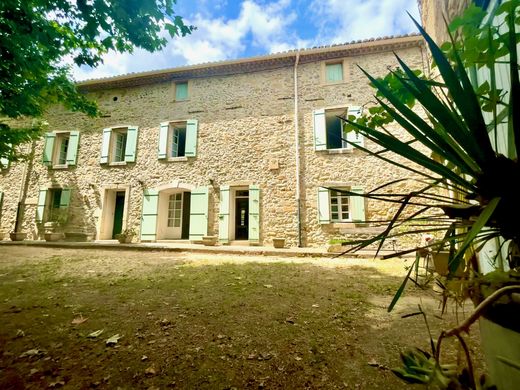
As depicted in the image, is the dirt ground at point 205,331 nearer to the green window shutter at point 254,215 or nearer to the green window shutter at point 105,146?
the green window shutter at point 254,215

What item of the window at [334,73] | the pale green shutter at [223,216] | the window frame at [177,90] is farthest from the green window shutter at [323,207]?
the window frame at [177,90]

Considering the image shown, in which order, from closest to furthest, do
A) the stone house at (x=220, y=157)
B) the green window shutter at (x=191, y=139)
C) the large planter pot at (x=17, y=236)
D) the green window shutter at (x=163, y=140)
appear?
the stone house at (x=220, y=157)
the large planter pot at (x=17, y=236)
the green window shutter at (x=191, y=139)
the green window shutter at (x=163, y=140)

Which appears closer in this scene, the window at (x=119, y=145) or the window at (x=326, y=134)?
the window at (x=326, y=134)

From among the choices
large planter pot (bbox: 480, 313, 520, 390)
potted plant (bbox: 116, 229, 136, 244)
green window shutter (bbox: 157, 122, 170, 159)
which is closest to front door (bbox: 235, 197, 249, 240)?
green window shutter (bbox: 157, 122, 170, 159)

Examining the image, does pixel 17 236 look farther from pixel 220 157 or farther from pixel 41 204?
pixel 220 157

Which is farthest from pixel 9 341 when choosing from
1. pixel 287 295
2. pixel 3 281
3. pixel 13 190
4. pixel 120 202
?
pixel 13 190

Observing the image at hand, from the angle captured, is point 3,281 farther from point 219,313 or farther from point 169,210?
point 169,210

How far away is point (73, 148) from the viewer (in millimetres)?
9531

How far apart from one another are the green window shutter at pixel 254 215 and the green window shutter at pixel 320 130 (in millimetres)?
2505

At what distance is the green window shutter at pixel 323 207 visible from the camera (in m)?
7.28

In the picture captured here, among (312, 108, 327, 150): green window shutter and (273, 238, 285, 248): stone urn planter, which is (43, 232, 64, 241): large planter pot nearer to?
(273, 238, 285, 248): stone urn planter

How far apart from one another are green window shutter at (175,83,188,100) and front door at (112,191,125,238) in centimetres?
459

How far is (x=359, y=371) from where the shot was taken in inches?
60.7

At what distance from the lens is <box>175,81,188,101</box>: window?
924 cm
